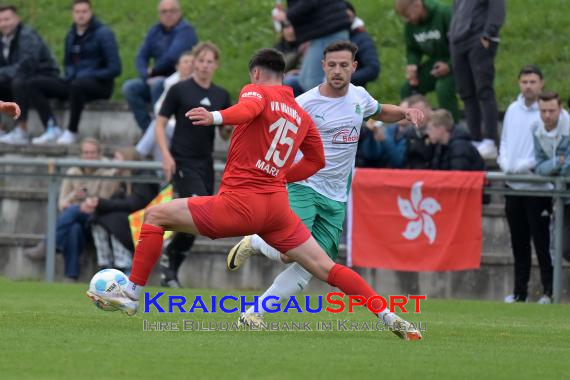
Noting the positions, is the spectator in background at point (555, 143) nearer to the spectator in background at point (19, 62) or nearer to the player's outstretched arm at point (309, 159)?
the player's outstretched arm at point (309, 159)

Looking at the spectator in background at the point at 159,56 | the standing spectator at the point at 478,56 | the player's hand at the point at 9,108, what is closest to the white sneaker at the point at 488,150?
the standing spectator at the point at 478,56

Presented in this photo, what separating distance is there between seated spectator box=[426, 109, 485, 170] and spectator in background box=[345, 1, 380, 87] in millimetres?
1446

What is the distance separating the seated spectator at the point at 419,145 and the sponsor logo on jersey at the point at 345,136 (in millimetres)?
5476

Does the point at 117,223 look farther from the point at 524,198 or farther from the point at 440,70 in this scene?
the point at 524,198

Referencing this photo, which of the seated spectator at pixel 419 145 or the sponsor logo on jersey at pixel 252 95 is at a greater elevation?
the sponsor logo on jersey at pixel 252 95

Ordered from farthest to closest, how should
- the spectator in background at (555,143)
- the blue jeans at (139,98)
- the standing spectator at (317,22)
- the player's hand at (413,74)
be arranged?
the blue jeans at (139,98)
the player's hand at (413,74)
the standing spectator at (317,22)
the spectator in background at (555,143)

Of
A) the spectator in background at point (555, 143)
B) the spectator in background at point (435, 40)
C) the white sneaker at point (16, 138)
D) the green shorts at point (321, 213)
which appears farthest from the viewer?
the white sneaker at point (16, 138)

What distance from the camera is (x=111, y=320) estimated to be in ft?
35.9

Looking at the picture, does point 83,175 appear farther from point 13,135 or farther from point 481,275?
point 481,275

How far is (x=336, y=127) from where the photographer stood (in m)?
11.0

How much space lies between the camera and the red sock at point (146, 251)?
9.83 metres

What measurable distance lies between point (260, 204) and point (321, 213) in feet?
4.89

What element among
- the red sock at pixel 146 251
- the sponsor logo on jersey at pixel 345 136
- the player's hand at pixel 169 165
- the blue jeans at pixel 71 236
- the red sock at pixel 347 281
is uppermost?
the sponsor logo on jersey at pixel 345 136

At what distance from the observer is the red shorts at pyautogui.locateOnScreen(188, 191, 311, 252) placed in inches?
377
